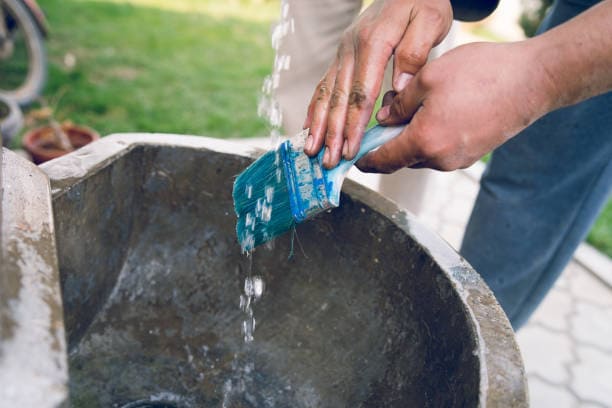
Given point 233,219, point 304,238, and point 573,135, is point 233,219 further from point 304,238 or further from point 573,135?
point 573,135

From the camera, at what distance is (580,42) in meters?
1.00

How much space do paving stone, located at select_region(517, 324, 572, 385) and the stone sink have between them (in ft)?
4.40

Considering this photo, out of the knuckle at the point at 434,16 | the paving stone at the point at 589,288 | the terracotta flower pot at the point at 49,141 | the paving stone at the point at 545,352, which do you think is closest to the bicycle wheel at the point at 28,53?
the terracotta flower pot at the point at 49,141

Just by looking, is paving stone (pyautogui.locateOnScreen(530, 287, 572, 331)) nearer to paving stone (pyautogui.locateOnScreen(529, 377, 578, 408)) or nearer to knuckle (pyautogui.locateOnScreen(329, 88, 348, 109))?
paving stone (pyautogui.locateOnScreen(529, 377, 578, 408))

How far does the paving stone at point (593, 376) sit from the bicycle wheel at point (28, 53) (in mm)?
3384

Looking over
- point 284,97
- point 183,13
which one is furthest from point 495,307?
point 183,13

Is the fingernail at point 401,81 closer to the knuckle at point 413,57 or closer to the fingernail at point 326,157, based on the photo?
the knuckle at point 413,57

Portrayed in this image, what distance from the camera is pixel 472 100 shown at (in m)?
1.03

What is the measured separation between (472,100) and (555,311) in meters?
2.00

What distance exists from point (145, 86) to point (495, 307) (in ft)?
11.5

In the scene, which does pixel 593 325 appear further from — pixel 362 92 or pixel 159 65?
pixel 159 65

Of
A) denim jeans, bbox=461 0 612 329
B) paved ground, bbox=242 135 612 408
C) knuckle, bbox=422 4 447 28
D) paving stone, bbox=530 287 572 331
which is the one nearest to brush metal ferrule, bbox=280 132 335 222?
knuckle, bbox=422 4 447 28

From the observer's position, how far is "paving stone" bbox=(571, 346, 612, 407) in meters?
2.24

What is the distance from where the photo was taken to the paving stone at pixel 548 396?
219 centimetres
